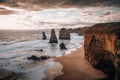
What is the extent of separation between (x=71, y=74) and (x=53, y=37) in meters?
63.0

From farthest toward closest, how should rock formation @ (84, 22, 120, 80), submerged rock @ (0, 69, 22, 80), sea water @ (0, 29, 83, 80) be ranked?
1. sea water @ (0, 29, 83, 80)
2. submerged rock @ (0, 69, 22, 80)
3. rock formation @ (84, 22, 120, 80)

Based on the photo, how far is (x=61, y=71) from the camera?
30.5m

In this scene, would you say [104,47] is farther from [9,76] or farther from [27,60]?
[27,60]

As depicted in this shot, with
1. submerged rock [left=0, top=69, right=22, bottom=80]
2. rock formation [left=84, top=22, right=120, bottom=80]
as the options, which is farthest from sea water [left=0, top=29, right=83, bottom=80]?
rock formation [left=84, top=22, right=120, bottom=80]

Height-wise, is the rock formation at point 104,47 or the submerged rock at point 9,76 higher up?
the rock formation at point 104,47

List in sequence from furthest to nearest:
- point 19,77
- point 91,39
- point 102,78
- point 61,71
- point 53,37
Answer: point 53,37, point 91,39, point 61,71, point 19,77, point 102,78

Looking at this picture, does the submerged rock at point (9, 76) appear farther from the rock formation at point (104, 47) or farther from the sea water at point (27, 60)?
the rock formation at point (104, 47)

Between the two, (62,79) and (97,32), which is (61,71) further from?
(97,32)

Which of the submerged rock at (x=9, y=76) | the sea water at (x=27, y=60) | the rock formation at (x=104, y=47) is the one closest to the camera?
the rock formation at (x=104, y=47)

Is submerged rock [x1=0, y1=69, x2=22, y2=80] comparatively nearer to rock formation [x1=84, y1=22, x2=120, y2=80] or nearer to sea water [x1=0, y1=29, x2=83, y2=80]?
sea water [x1=0, y1=29, x2=83, y2=80]

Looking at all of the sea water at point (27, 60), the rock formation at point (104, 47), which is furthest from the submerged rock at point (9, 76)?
the rock formation at point (104, 47)

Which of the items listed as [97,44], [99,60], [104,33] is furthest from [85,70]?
[104,33]

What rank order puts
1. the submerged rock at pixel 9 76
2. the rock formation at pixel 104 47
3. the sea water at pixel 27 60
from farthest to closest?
the sea water at pixel 27 60 < the submerged rock at pixel 9 76 < the rock formation at pixel 104 47

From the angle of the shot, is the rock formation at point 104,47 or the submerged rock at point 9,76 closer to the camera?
the rock formation at point 104,47
